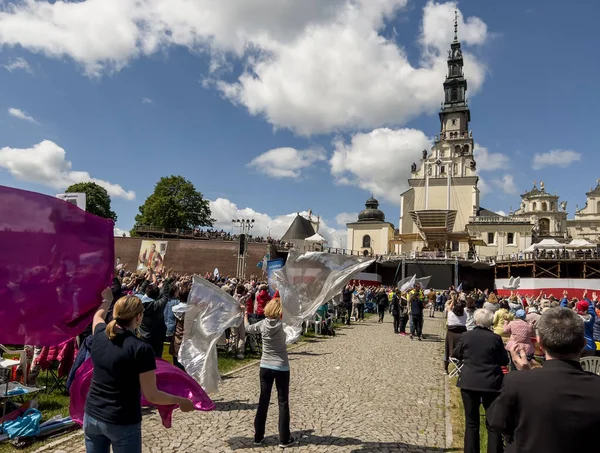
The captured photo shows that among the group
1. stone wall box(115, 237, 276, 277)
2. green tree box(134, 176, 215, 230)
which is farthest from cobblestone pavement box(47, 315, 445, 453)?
green tree box(134, 176, 215, 230)

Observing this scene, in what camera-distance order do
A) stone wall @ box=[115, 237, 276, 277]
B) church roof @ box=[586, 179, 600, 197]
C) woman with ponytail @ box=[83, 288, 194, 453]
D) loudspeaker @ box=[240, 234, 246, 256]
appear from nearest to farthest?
woman with ponytail @ box=[83, 288, 194, 453], loudspeaker @ box=[240, 234, 246, 256], stone wall @ box=[115, 237, 276, 277], church roof @ box=[586, 179, 600, 197]

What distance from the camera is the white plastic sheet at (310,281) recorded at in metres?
8.42

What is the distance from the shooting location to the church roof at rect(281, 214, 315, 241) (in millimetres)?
71000

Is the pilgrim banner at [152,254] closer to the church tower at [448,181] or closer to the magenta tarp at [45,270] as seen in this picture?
the church tower at [448,181]

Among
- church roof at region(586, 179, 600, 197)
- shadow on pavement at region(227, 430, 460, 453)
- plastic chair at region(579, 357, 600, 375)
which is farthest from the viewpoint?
church roof at region(586, 179, 600, 197)

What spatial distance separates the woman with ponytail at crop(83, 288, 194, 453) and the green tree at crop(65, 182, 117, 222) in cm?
6164

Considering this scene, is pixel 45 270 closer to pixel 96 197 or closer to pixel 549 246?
pixel 549 246

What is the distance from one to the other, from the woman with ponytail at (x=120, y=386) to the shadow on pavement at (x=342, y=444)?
2669 mm

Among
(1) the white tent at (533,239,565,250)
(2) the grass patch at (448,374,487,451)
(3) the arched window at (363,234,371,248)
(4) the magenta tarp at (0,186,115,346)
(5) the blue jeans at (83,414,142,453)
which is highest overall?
(3) the arched window at (363,234,371,248)

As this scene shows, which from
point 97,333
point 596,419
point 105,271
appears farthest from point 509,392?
point 105,271

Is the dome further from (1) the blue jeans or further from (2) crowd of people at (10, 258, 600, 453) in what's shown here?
(1) the blue jeans

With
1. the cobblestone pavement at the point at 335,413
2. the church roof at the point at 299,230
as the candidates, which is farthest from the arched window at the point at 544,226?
the cobblestone pavement at the point at 335,413

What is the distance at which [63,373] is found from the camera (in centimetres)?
828

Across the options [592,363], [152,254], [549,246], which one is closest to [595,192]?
[549,246]
